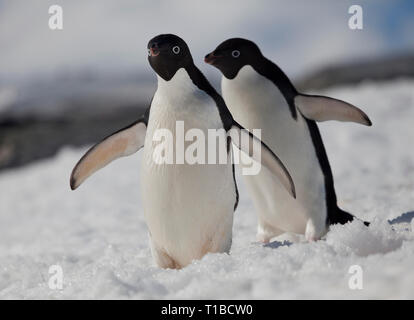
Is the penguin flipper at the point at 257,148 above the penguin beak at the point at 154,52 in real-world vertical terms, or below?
below

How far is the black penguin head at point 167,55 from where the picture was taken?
2.39 meters

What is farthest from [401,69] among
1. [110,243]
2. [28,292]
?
[28,292]

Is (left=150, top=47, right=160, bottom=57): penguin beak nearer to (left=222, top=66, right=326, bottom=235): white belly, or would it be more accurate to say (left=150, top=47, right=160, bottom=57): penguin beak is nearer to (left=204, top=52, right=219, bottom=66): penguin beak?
(left=204, top=52, right=219, bottom=66): penguin beak

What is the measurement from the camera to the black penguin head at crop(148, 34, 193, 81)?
239 centimetres

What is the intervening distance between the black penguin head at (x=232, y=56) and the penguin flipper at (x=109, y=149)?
59cm

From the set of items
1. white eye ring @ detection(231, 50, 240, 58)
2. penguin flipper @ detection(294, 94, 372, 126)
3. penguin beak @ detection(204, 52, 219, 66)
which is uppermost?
white eye ring @ detection(231, 50, 240, 58)

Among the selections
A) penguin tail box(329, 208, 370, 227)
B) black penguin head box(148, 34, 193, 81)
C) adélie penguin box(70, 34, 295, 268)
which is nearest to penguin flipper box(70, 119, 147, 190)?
adélie penguin box(70, 34, 295, 268)

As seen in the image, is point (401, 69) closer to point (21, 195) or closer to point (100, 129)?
point (100, 129)

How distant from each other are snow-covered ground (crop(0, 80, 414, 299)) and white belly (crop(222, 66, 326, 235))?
321mm

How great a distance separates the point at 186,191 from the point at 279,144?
2.87 feet

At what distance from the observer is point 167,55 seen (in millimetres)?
2426
